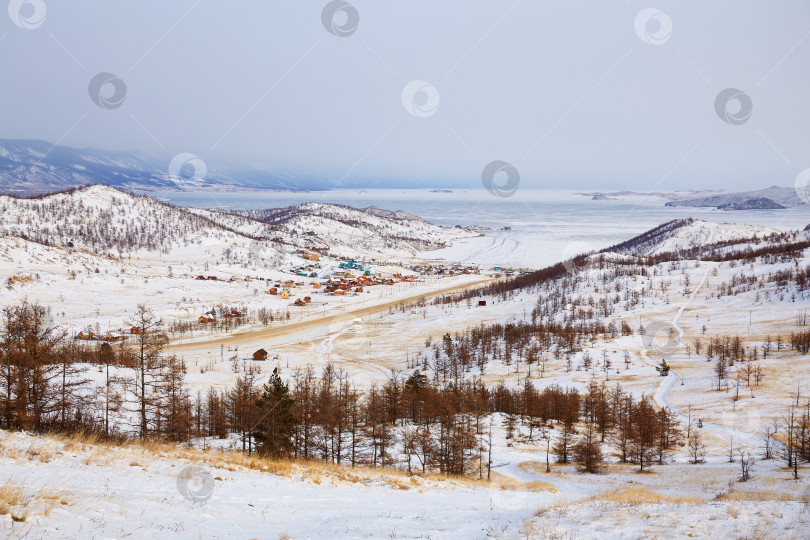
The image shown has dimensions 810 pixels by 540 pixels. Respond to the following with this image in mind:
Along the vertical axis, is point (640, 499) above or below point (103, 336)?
above

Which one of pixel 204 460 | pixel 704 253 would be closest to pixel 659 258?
pixel 704 253

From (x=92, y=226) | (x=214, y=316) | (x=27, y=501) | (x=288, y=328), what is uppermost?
(x=92, y=226)

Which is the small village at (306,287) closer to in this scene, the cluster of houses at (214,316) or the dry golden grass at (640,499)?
the cluster of houses at (214,316)

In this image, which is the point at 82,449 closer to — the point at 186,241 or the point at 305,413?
the point at 305,413

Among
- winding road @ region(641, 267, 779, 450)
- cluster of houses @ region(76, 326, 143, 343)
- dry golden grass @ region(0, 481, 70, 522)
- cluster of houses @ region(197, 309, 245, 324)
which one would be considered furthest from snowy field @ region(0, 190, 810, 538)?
cluster of houses @ region(76, 326, 143, 343)

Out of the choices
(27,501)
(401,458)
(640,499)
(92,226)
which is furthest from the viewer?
(92,226)

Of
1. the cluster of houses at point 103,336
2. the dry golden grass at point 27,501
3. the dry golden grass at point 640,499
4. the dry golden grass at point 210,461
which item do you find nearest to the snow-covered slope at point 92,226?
the cluster of houses at point 103,336

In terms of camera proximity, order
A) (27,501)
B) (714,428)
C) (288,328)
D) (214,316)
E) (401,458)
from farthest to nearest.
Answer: (214,316)
(288,328)
(714,428)
(401,458)
(27,501)

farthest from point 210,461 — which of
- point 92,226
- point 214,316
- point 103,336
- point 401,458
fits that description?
point 92,226

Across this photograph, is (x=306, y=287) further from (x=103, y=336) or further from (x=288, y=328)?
(x=103, y=336)

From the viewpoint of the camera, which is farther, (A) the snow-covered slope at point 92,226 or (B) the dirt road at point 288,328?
(A) the snow-covered slope at point 92,226

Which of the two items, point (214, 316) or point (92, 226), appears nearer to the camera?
point (214, 316)
